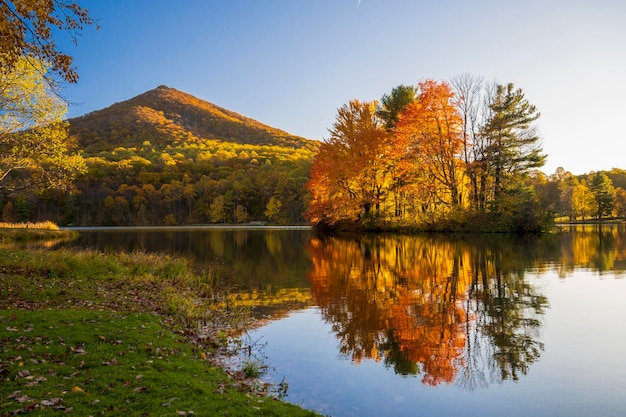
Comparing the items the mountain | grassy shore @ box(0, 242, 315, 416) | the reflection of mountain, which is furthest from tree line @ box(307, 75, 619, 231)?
the mountain

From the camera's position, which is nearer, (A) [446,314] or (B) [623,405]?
(B) [623,405]

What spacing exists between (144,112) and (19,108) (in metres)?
147

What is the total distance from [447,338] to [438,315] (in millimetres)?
1982

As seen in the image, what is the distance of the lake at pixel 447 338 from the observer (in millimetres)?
6598

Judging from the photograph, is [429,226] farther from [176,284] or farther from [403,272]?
[176,284]

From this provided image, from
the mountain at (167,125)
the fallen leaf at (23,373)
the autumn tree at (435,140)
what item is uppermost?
the mountain at (167,125)

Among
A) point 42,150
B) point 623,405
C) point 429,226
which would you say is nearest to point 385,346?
point 623,405

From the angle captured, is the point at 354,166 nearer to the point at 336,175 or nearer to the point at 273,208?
the point at 336,175


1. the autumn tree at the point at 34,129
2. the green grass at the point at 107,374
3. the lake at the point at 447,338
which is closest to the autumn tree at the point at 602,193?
the lake at the point at 447,338

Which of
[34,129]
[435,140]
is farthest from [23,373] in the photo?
[435,140]

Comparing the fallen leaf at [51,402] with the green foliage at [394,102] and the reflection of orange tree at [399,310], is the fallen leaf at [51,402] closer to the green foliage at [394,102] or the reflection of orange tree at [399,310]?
the reflection of orange tree at [399,310]

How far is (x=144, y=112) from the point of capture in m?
160

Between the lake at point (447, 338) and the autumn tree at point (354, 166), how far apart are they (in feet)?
90.4

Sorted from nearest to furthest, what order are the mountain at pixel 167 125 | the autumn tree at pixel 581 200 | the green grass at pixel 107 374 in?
the green grass at pixel 107 374
the autumn tree at pixel 581 200
the mountain at pixel 167 125
